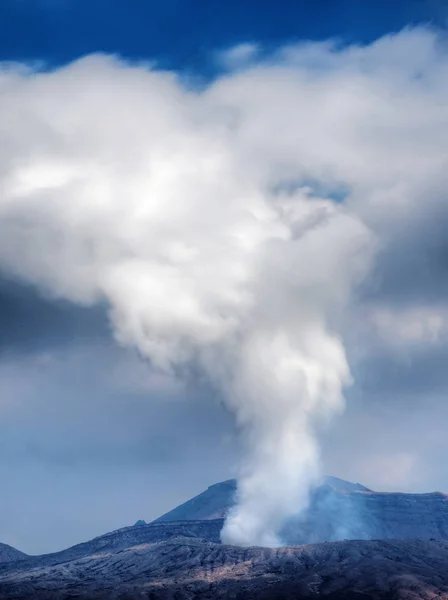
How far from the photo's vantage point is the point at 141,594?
181625 mm

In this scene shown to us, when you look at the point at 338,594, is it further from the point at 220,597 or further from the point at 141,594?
the point at 141,594

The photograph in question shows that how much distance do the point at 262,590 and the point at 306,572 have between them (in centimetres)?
1781

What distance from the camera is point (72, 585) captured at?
199625 mm

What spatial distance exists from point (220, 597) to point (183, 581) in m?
19.5

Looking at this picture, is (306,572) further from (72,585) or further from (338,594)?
(72,585)

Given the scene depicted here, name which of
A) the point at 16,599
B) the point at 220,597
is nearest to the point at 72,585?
the point at 16,599

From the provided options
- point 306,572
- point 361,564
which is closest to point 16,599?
point 306,572

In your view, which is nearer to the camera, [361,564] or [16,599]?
[16,599]

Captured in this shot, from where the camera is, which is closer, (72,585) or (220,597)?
(220,597)

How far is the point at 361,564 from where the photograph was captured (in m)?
199

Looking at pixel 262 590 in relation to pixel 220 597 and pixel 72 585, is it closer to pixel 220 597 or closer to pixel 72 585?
pixel 220 597

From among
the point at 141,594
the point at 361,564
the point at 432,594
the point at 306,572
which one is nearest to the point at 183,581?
the point at 141,594

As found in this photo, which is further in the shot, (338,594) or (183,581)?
(183,581)

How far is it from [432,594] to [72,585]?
8285 cm
